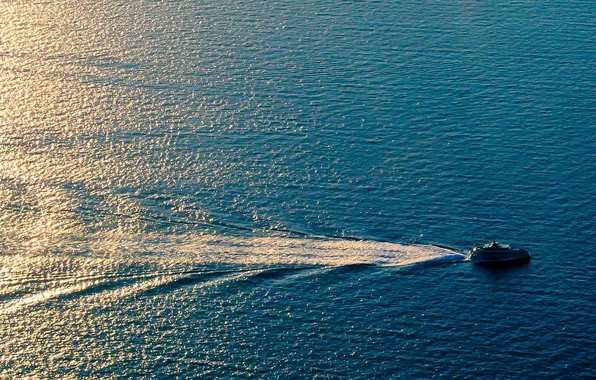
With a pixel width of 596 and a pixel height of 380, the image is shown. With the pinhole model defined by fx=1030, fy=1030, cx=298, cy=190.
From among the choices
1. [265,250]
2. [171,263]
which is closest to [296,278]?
[265,250]

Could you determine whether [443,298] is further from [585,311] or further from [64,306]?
[64,306]

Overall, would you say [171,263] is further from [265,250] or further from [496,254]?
[496,254]

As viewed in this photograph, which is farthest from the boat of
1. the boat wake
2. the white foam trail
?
the white foam trail

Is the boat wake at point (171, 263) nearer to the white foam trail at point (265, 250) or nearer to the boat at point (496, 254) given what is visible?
the white foam trail at point (265, 250)

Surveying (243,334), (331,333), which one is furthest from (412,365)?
(243,334)

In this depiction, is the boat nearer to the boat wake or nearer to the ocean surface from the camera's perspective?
the ocean surface

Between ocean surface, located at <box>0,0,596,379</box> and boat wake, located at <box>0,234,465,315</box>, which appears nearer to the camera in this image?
ocean surface, located at <box>0,0,596,379</box>

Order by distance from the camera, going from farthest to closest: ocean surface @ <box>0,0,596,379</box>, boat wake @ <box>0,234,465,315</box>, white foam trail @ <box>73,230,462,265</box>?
white foam trail @ <box>73,230,462,265</box> → boat wake @ <box>0,234,465,315</box> → ocean surface @ <box>0,0,596,379</box>

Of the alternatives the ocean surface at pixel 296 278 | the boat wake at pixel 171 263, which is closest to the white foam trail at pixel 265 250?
the boat wake at pixel 171 263
